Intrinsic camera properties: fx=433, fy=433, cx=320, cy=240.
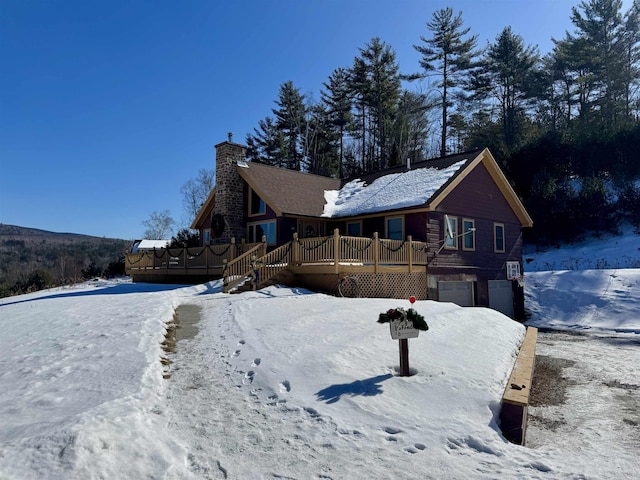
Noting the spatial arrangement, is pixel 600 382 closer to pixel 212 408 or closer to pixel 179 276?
pixel 212 408

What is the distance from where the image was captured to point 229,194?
19.5 metres

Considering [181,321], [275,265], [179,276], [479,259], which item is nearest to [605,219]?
[479,259]

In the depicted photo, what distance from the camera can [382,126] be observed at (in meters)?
39.4

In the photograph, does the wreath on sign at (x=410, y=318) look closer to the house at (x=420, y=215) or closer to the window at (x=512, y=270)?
the house at (x=420, y=215)

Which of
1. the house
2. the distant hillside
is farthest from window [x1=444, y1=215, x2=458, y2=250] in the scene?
the distant hillside

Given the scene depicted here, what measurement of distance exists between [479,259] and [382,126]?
23.4m

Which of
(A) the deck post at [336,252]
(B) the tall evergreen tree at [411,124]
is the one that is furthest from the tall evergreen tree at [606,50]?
(A) the deck post at [336,252]

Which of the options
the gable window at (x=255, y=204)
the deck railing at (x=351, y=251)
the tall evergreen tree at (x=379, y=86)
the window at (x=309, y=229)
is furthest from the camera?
the tall evergreen tree at (x=379, y=86)

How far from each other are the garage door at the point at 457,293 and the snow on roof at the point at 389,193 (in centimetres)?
362

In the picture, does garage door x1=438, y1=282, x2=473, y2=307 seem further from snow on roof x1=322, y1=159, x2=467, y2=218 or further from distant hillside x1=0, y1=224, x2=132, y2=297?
distant hillside x1=0, y1=224, x2=132, y2=297

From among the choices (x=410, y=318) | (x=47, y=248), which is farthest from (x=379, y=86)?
(x=47, y=248)

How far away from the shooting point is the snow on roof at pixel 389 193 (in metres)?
17.1

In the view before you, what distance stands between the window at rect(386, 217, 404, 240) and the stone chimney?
6657 millimetres

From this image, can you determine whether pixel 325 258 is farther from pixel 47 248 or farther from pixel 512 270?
pixel 47 248
